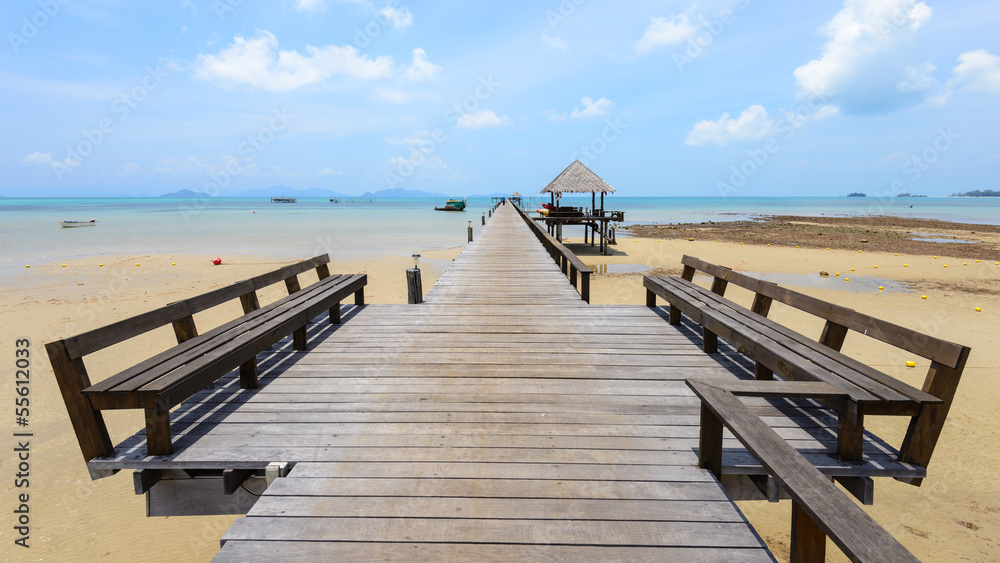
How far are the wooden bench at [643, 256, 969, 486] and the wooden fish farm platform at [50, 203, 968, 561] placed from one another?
14cm

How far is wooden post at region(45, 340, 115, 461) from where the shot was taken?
8.16 feet

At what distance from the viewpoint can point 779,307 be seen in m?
10.3

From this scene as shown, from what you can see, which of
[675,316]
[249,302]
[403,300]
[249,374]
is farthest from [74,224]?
[675,316]

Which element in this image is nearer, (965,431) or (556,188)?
(965,431)

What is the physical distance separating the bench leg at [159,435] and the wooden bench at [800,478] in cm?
314

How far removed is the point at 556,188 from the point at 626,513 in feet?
74.3

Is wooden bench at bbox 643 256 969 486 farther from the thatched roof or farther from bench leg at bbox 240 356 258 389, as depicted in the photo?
the thatched roof

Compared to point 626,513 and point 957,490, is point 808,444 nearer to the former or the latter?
point 626,513

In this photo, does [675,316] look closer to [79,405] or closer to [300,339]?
[300,339]

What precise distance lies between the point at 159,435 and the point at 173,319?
1.03 metres

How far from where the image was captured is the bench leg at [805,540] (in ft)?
5.52

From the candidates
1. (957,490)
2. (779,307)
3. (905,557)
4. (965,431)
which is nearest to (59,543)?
(905,557)

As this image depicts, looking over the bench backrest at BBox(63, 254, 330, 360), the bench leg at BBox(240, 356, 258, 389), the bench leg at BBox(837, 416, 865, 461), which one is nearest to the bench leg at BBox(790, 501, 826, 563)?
the bench leg at BBox(837, 416, 865, 461)

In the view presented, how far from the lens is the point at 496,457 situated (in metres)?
2.70
